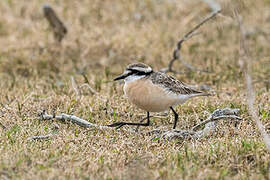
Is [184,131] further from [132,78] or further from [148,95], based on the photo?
[132,78]

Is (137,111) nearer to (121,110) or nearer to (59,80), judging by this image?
(121,110)

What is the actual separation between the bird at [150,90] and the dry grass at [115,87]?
0.39 meters

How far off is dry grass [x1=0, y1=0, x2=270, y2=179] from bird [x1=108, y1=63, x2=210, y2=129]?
15.2 inches

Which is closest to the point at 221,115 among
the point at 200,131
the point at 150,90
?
the point at 200,131

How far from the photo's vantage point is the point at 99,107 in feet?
21.9

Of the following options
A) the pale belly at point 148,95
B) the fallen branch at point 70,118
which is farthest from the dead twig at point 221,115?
the fallen branch at point 70,118

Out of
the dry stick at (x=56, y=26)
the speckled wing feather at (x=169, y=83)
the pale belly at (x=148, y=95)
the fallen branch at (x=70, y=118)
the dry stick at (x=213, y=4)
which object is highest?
the dry stick at (x=213, y=4)

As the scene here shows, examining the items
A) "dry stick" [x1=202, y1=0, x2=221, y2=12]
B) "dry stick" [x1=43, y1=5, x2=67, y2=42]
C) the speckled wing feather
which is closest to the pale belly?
the speckled wing feather

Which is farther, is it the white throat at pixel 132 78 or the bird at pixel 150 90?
the white throat at pixel 132 78

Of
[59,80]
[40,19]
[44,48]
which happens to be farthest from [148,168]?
[40,19]

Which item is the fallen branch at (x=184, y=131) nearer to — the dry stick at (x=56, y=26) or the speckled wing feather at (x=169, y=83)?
the speckled wing feather at (x=169, y=83)

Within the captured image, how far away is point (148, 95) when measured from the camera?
18.2 ft

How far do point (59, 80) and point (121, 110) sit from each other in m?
2.25

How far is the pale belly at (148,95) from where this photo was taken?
5541mm
